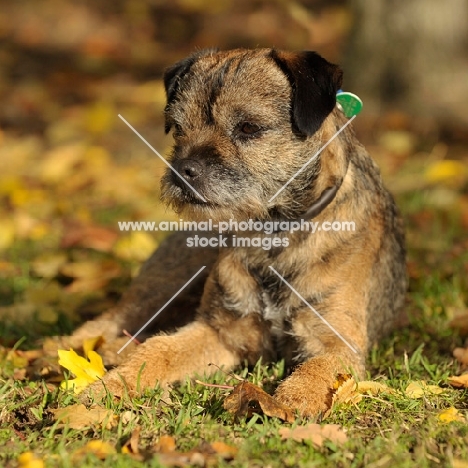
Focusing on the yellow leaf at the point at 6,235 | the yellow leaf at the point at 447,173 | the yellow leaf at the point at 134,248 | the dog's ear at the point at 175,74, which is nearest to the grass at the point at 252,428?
→ the dog's ear at the point at 175,74

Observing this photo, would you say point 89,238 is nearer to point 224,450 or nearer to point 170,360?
point 170,360

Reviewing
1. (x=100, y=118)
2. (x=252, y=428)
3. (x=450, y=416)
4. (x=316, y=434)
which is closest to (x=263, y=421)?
(x=252, y=428)

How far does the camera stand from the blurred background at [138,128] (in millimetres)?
5367

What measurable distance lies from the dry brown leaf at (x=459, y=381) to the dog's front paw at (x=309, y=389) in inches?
22.5

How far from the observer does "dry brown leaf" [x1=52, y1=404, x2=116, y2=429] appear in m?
3.15

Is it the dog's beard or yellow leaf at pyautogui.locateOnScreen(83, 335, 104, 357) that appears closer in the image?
the dog's beard

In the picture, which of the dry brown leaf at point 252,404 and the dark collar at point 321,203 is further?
the dark collar at point 321,203

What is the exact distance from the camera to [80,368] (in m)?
3.66

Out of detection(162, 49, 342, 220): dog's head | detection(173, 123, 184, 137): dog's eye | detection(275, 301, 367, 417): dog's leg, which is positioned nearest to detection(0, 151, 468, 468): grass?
detection(275, 301, 367, 417): dog's leg

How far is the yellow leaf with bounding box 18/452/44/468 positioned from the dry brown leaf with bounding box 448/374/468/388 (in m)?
1.93

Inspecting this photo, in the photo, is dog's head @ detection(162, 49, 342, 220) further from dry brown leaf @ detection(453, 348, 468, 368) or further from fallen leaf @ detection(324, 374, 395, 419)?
dry brown leaf @ detection(453, 348, 468, 368)

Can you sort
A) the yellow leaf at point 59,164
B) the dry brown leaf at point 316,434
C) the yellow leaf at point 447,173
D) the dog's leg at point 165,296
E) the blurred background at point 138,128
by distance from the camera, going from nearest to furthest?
the dry brown leaf at point 316,434 < the dog's leg at point 165,296 < the blurred background at point 138,128 < the yellow leaf at point 447,173 < the yellow leaf at point 59,164

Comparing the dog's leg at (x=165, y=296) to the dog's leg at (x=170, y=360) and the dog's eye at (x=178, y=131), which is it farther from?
the dog's eye at (x=178, y=131)

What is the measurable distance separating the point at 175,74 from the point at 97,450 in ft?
7.23
